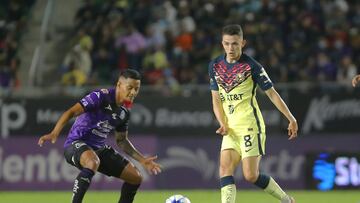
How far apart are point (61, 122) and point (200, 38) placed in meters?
9.46

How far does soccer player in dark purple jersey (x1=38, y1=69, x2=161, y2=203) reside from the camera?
30.3 ft

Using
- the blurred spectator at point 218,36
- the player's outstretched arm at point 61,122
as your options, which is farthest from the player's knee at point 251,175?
the blurred spectator at point 218,36

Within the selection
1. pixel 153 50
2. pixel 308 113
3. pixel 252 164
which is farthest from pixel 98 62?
pixel 252 164

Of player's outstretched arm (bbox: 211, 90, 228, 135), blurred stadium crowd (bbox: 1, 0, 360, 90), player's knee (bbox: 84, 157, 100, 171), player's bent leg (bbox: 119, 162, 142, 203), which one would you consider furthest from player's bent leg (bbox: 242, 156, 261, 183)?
blurred stadium crowd (bbox: 1, 0, 360, 90)

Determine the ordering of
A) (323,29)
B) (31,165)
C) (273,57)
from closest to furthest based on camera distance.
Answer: (31,165) → (273,57) → (323,29)

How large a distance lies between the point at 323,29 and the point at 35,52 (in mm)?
6050

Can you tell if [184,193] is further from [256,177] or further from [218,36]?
[256,177]

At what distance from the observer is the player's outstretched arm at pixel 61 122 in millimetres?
8672

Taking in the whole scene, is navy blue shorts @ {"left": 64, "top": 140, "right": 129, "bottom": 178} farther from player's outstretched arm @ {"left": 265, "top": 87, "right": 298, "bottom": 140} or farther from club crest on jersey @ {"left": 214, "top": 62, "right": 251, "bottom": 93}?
player's outstretched arm @ {"left": 265, "top": 87, "right": 298, "bottom": 140}

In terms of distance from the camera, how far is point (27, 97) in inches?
630

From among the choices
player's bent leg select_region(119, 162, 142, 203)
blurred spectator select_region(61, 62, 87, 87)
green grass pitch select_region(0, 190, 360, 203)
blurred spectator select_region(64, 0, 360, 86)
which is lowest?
green grass pitch select_region(0, 190, 360, 203)

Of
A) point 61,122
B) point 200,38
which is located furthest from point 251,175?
point 200,38

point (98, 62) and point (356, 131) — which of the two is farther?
point (98, 62)

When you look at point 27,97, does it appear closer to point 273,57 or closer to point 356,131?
point 273,57
